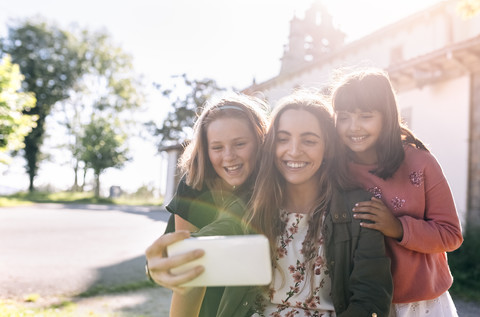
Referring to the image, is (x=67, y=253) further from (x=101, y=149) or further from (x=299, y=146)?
(x=101, y=149)

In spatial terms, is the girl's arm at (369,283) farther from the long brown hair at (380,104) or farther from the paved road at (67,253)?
the paved road at (67,253)

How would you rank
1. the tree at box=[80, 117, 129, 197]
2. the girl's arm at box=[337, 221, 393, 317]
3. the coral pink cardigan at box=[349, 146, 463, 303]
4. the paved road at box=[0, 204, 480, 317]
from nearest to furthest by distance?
the girl's arm at box=[337, 221, 393, 317], the coral pink cardigan at box=[349, 146, 463, 303], the paved road at box=[0, 204, 480, 317], the tree at box=[80, 117, 129, 197]

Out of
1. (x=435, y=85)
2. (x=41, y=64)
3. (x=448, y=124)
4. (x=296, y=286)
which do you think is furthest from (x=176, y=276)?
(x=41, y=64)

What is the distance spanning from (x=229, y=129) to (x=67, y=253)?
8008 millimetres

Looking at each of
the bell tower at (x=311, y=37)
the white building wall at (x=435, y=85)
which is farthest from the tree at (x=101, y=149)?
the white building wall at (x=435, y=85)

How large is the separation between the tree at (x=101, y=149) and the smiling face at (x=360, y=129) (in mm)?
28966

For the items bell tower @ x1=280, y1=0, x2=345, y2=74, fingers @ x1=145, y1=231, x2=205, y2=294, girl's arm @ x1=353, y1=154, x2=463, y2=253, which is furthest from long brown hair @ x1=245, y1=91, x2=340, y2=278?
bell tower @ x1=280, y1=0, x2=345, y2=74

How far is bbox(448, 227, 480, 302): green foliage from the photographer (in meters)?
6.71

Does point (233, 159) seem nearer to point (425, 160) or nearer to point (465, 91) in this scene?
point (425, 160)

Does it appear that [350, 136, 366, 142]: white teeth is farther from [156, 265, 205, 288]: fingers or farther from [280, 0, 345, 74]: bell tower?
[280, 0, 345, 74]: bell tower

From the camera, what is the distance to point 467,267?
24.3ft

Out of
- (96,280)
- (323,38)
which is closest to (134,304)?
(96,280)

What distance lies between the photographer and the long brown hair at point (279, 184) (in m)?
1.96

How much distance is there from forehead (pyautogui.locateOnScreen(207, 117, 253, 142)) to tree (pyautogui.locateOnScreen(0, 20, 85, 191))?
36.7m
